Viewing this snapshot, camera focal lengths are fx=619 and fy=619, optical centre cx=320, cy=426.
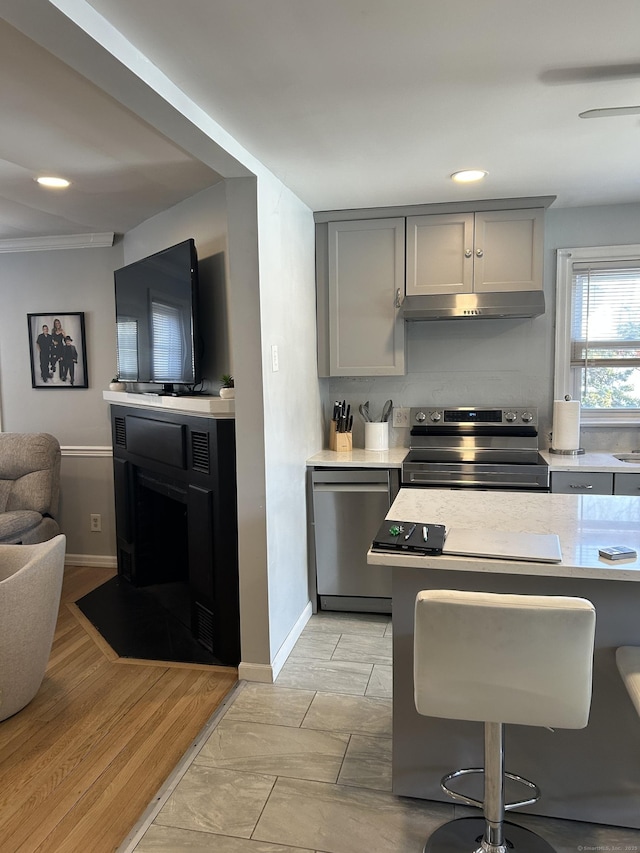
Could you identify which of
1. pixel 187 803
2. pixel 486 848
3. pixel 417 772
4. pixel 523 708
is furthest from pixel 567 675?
pixel 187 803

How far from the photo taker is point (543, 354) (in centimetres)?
375

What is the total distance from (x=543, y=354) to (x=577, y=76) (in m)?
2.07

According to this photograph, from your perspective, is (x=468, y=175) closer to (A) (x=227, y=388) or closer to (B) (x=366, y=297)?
(B) (x=366, y=297)

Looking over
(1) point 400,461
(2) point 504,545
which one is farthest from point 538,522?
(1) point 400,461

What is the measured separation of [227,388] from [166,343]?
605 mm

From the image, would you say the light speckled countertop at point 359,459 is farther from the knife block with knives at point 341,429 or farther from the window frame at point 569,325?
the window frame at point 569,325

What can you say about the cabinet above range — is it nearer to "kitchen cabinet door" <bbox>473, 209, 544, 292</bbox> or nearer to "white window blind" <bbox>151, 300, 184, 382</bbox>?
"kitchen cabinet door" <bbox>473, 209, 544, 292</bbox>

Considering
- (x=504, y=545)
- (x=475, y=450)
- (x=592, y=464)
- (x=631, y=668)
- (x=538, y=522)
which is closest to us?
(x=631, y=668)

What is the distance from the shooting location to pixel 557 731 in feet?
6.18

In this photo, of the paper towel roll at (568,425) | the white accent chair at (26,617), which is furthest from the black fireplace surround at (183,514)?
the paper towel roll at (568,425)

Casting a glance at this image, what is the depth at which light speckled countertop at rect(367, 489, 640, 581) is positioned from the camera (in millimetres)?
1670

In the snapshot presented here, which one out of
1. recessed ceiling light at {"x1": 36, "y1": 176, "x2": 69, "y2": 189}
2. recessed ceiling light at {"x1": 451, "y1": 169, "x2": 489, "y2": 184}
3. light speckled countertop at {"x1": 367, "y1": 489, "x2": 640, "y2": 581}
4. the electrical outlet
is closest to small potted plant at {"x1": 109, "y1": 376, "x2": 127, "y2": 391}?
recessed ceiling light at {"x1": 36, "y1": 176, "x2": 69, "y2": 189}

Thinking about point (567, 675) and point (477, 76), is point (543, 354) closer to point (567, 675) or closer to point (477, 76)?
point (477, 76)

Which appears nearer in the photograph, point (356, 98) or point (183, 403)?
point (356, 98)
